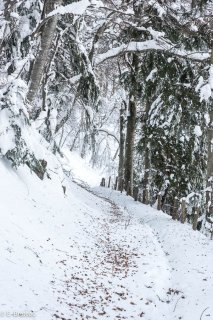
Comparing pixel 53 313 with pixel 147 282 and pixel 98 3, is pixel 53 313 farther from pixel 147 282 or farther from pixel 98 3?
pixel 98 3

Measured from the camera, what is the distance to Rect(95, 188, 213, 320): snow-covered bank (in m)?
6.18

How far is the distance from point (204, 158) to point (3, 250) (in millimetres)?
13805

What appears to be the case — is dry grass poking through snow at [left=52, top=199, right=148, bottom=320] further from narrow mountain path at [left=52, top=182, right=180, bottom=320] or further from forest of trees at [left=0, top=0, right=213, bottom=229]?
forest of trees at [left=0, top=0, right=213, bottom=229]

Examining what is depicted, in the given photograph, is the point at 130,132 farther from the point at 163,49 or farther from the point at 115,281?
the point at 115,281

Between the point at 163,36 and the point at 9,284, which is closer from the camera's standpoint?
the point at 9,284

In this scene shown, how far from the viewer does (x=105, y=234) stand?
10883 millimetres

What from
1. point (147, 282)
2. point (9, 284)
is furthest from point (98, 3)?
point (9, 284)

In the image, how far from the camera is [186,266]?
8.19 meters

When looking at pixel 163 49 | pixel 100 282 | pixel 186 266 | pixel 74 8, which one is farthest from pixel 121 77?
pixel 100 282

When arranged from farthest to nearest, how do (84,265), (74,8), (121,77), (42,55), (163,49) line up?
(121,77), (163,49), (42,55), (74,8), (84,265)

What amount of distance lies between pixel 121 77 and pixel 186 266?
13.7 metres

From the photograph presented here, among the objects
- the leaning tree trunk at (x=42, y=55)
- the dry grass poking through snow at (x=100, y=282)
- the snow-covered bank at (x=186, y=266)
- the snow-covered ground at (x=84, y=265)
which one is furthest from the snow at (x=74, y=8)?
the snow-covered bank at (x=186, y=266)

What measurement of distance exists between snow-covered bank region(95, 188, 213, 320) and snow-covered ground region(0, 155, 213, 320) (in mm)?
18

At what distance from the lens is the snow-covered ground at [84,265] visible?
5.44 metres
